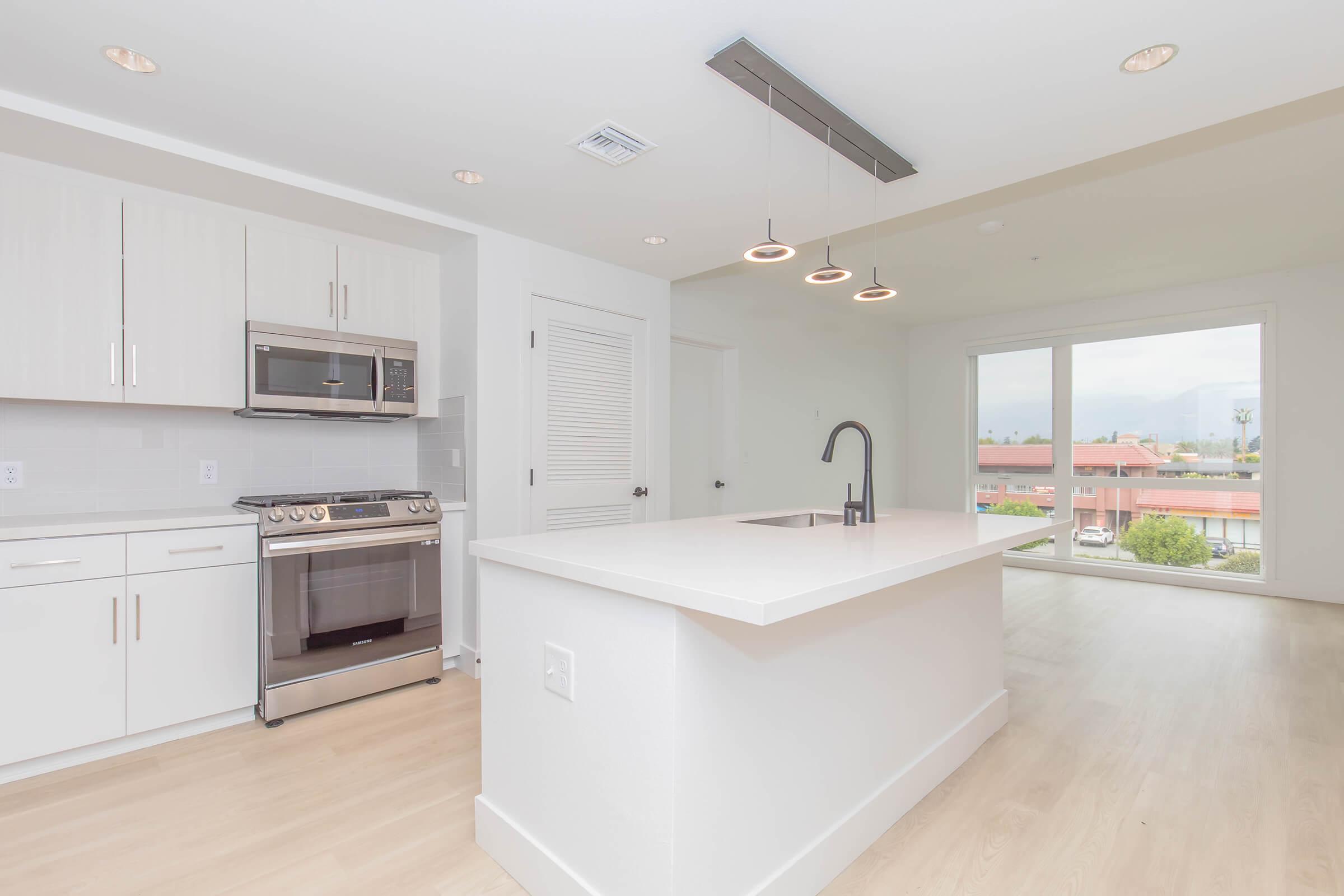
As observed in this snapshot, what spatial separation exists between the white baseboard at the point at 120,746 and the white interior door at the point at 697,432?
2935mm

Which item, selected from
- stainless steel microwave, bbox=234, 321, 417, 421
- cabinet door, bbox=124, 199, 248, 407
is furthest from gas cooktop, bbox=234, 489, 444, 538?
cabinet door, bbox=124, 199, 248, 407

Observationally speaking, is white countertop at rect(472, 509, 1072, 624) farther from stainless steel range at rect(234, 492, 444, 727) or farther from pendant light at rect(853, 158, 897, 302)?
stainless steel range at rect(234, 492, 444, 727)

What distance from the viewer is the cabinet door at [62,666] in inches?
85.7

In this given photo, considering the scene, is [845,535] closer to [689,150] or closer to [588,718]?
[588,718]

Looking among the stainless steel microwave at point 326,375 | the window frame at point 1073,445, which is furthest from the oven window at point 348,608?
the window frame at point 1073,445

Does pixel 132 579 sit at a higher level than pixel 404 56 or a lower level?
lower

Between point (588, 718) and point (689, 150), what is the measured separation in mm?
2077

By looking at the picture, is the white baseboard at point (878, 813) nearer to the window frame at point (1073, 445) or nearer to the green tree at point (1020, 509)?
the window frame at point (1073, 445)

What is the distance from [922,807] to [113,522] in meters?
3.00

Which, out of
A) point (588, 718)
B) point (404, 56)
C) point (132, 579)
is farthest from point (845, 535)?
point (132, 579)

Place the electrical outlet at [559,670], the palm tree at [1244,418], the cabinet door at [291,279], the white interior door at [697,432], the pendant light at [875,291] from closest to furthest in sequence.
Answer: the electrical outlet at [559,670], the pendant light at [875,291], the cabinet door at [291,279], the white interior door at [697,432], the palm tree at [1244,418]

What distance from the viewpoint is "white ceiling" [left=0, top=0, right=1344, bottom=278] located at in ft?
5.75

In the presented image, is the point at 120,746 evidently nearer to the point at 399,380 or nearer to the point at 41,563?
the point at 41,563

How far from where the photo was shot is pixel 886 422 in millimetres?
6852
